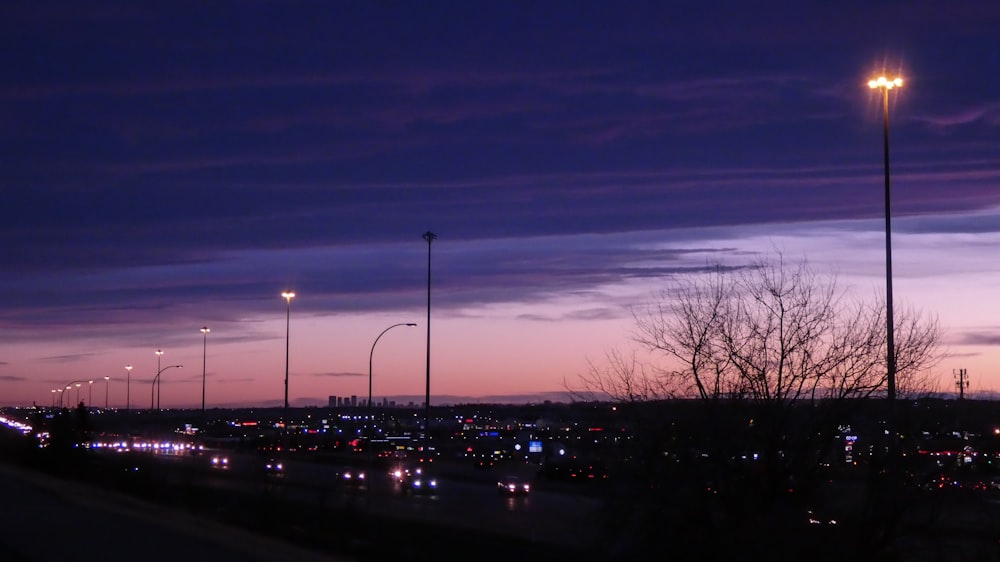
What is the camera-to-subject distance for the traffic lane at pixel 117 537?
2131 centimetres

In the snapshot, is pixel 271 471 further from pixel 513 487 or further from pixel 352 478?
pixel 513 487

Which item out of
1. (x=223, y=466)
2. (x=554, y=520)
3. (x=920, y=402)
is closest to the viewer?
(x=920, y=402)

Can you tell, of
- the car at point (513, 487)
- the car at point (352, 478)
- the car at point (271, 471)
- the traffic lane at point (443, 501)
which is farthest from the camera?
the car at point (513, 487)

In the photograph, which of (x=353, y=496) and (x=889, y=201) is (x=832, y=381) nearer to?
(x=889, y=201)

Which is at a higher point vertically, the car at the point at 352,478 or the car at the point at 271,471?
the car at the point at 271,471

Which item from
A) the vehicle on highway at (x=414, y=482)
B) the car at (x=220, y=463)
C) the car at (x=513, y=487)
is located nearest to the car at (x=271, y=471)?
the vehicle on highway at (x=414, y=482)

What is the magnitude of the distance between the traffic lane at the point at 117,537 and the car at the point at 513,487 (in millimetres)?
18375

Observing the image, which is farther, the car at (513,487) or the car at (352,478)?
the car at (513,487)

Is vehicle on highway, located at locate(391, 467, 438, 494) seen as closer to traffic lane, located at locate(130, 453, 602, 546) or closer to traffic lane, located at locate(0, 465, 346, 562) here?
traffic lane, located at locate(130, 453, 602, 546)

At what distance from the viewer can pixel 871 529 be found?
1652 centimetres

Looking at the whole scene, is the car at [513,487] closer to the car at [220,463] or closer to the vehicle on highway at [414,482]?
the vehicle on highway at [414,482]

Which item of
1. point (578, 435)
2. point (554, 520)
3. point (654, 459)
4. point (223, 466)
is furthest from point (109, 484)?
point (654, 459)

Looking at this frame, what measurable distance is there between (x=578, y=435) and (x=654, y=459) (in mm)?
4156

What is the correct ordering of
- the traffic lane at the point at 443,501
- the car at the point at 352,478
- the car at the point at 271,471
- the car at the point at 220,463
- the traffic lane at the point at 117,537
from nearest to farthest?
the traffic lane at the point at 117,537
the traffic lane at the point at 443,501
the car at the point at 271,471
the car at the point at 352,478
the car at the point at 220,463
